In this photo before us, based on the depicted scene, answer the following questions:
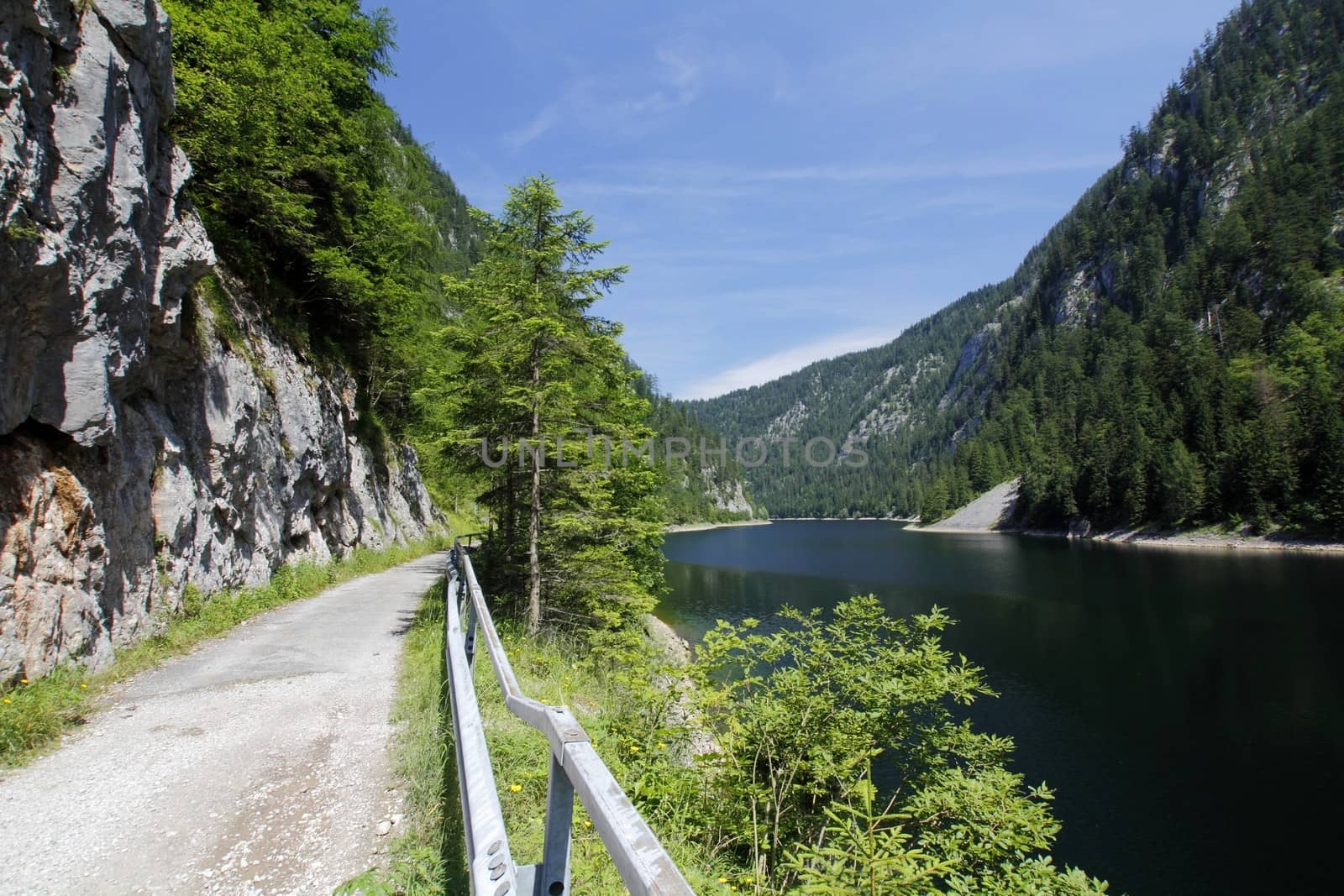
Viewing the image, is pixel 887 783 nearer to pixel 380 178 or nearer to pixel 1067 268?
pixel 380 178

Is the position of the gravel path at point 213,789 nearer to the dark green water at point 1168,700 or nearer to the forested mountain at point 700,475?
the dark green water at point 1168,700

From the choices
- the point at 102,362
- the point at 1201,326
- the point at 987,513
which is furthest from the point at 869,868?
the point at 1201,326

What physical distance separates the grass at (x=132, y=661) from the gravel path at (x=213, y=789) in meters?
0.21

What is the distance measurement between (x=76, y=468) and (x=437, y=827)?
696 cm

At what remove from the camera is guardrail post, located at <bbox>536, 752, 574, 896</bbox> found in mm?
1780

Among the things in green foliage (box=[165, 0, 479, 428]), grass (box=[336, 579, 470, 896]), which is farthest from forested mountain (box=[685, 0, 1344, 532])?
grass (box=[336, 579, 470, 896])

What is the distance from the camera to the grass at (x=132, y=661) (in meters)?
5.32

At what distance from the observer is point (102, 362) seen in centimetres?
763

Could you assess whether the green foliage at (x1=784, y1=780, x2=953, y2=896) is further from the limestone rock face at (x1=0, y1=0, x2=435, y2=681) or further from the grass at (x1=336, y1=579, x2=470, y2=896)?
the limestone rock face at (x1=0, y1=0, x2=435, y2=681)

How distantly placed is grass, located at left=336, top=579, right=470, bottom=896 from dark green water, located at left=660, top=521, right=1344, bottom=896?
11876mm

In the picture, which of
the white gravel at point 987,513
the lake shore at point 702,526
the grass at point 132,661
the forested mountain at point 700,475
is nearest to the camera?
the grass at point 132,661

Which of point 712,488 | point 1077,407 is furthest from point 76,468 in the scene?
point 712,488

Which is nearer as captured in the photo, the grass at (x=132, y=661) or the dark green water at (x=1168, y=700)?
the grass at (x=132, y=661)

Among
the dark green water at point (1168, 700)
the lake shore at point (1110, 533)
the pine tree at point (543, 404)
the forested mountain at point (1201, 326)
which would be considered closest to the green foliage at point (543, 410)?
the pine tree at point (543, 404)
